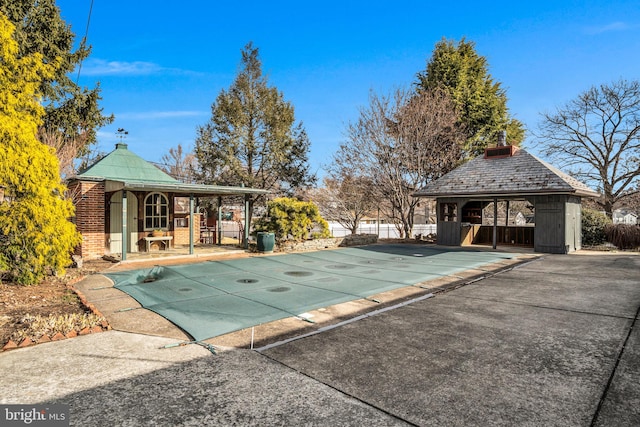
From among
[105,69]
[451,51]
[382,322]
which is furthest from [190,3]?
[451,51]

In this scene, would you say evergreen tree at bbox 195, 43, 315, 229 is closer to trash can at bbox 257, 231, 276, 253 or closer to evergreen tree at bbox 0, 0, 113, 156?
evergreen tree at bbox 0, 0, 113, 156

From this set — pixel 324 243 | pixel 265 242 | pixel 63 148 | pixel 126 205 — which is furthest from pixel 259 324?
pixel 63 148

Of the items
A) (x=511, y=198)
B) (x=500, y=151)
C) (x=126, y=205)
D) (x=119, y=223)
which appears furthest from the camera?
(x=500, y=151)

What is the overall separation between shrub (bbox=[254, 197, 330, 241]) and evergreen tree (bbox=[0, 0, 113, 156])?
9645mm

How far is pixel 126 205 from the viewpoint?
432 inches

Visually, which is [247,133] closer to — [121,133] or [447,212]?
[121,133]

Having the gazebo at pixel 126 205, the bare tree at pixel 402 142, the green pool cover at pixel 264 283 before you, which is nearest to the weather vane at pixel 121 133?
the gazebo at pixel 126 205

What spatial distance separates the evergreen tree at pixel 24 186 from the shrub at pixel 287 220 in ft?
25.8

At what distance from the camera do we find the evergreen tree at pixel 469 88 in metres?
22.0

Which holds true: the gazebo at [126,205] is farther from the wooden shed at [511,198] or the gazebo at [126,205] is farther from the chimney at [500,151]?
the chimney at [500,151]

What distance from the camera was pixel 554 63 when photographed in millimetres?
11945

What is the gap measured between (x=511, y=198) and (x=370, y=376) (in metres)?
15.1

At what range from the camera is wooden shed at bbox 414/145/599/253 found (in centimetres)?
1370

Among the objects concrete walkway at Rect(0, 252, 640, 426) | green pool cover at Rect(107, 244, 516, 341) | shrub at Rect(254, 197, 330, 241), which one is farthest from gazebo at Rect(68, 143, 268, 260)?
concrete walkway at Rect(0, 252, 640, 426)
